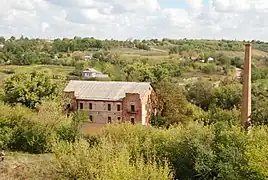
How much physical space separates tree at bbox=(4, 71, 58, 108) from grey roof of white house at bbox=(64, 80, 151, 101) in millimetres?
2174

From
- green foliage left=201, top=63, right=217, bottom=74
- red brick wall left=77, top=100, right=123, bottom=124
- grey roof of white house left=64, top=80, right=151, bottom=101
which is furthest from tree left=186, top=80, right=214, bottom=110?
green foliage left=201, top=63, right=217, bottom=74

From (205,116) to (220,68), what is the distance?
48.5 meters

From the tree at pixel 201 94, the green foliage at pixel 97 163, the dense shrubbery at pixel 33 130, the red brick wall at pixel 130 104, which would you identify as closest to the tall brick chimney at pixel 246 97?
the red brick wall at pixel 130 104

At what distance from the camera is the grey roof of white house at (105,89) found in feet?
144

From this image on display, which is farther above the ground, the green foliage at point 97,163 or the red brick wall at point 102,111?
the green foliage at point 97,163

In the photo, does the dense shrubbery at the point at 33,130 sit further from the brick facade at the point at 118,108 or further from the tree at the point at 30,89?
the brick facade at the point at 118,108

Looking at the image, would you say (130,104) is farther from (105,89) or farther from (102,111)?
(105,89)

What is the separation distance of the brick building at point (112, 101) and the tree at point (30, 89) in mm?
2034

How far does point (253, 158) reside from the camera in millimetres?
21203

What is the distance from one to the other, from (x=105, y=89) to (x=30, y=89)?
24.0 feet

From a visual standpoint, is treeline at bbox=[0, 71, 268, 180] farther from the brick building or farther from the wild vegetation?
the brick building

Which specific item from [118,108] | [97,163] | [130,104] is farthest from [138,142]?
[118,108]

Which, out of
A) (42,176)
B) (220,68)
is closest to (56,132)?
(42,176)

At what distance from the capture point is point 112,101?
4400cm
